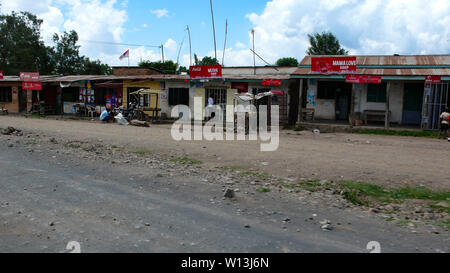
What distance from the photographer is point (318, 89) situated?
19781mm

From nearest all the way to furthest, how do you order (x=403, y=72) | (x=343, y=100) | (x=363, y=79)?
(x=363, y=79)
(x=403, y=72)
(x=343, y=100)

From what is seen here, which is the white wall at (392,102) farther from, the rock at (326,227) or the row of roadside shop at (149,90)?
the rock at (326,227)

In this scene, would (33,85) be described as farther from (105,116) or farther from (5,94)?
(105,116)

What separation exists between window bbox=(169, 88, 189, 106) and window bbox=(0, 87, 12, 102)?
1547 cm

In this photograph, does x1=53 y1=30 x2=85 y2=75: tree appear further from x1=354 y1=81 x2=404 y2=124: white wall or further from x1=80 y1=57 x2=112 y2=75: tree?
x1=354 y1=81 x2=404 y2=124: white wall

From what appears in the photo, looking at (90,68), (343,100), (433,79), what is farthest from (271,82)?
(90,68)

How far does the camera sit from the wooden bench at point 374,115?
59.8 feet

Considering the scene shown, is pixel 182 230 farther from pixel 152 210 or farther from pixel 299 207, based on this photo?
pixel 299 207

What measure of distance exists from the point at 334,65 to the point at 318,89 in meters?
3.13

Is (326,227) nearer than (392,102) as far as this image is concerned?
Yes

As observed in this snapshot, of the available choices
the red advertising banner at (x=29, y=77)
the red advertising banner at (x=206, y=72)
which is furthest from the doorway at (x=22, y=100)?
the red advertising banner at (x=206, y=72)

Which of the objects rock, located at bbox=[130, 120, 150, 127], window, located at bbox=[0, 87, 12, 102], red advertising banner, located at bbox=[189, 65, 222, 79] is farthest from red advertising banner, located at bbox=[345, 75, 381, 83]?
window, located at bbox=[0, 87, 12, 102]

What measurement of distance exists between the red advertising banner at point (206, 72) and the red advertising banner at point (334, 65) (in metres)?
5.27

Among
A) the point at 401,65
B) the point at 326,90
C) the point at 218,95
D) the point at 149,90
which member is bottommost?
the point at 218,95
